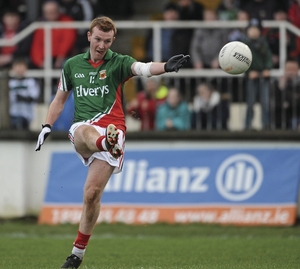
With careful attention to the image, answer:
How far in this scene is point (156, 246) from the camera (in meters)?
12.5

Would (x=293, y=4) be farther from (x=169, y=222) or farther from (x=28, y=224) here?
(x=28, y=224)

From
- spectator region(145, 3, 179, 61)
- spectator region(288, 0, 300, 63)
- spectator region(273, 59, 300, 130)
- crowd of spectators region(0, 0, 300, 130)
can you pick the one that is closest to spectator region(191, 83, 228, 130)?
crowd of spectators region(0, 0, 300, 130)

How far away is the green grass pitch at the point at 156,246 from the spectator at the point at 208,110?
1971mm

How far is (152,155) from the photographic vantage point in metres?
16.0

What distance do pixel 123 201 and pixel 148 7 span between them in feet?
23.9

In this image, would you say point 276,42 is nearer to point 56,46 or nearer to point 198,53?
point 198,53

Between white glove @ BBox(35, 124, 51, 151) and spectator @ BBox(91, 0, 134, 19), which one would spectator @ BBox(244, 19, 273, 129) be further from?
white glove @ BBox(35, 124, 51, 151)

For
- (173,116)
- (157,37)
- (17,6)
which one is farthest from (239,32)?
(17,6)

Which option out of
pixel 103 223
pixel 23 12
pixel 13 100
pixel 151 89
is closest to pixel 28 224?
pixel 103 223

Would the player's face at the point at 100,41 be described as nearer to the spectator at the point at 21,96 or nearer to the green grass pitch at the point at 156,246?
the green grass pitch at the point at 156,246

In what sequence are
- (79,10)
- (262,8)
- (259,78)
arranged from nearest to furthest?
(259,78) → (262,8) → (79,10)

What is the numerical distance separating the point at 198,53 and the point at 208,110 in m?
1.34

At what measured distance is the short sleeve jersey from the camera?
9.63 metres

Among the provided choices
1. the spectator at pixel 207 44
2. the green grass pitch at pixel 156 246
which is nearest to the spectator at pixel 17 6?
the spectator at pixel 207 44
